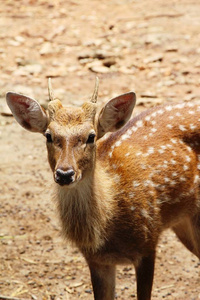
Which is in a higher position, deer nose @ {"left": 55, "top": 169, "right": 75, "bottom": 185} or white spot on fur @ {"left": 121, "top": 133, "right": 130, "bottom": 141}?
deer nose @ {"left": 55, "top": 169, "right": 75, "bottom": 185}

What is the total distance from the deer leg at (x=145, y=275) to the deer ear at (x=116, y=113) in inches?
42.1

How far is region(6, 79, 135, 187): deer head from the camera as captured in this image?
13.5ft

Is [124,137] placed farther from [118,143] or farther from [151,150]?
[151,150]

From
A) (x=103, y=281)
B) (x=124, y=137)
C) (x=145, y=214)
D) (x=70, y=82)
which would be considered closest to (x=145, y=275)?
(x=103, y=281)

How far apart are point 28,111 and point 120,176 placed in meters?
0.93

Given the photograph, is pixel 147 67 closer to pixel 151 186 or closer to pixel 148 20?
pixel 148 20

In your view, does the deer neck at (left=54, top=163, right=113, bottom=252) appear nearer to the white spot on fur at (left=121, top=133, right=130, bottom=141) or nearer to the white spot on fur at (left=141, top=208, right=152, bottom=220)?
the white spot on fur at (left=141, top=208, right=152, bottom=220)

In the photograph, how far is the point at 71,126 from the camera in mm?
4316

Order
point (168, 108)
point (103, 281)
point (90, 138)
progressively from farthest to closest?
point (168, 108)
point (103, 281)
point (90, 138)

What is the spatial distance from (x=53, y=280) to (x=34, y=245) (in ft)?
1.89

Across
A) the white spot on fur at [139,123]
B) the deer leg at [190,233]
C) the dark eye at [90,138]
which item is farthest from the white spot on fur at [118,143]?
the deer leg at [190,233]

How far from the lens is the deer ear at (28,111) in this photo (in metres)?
4.50

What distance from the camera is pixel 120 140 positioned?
200 inches

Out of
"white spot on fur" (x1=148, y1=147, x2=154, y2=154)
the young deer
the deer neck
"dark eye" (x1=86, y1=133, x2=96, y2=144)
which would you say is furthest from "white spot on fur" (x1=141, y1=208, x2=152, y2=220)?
"dark eye" (x1=86, y1=133, x2=96, y2=144)
